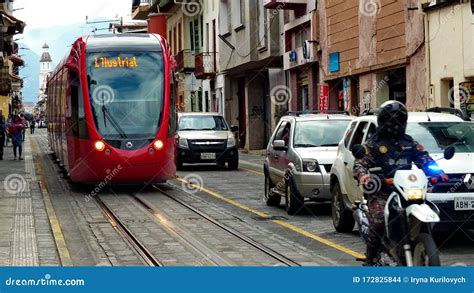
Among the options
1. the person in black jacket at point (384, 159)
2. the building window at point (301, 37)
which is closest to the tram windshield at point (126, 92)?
the person in black jacket at point (384, 159)

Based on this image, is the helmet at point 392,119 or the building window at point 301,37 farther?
the building window at point 301,37

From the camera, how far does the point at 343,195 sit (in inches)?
544

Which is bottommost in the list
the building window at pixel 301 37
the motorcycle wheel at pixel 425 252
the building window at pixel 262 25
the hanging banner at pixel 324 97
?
the motorcycle wheel at pixel 425 252

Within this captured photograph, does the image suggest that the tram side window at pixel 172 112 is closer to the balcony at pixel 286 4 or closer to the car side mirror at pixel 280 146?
the car side mirror at pixel 280 146

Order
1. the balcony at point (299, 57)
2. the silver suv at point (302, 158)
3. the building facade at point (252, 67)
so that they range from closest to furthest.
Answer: the silver suv at point (302, 158), the balcony at point (299, 57), the building facade at point (252, 67)

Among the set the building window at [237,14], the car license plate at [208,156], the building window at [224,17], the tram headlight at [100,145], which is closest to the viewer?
the tram headlight at [100,145]

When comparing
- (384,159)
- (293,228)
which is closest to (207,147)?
(293,228)

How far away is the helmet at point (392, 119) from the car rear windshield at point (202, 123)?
863 inches

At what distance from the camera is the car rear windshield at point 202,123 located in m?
31.1

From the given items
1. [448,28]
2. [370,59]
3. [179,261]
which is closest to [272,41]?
[370,59]

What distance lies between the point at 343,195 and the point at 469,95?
1099 centimetres

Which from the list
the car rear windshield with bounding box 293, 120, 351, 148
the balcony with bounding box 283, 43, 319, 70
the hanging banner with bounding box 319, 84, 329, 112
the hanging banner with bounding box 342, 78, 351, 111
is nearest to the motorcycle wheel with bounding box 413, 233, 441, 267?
the car rear windshield with bounding box 293, 120, 351, 148

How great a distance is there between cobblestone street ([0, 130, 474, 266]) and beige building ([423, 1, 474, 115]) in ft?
18.3
